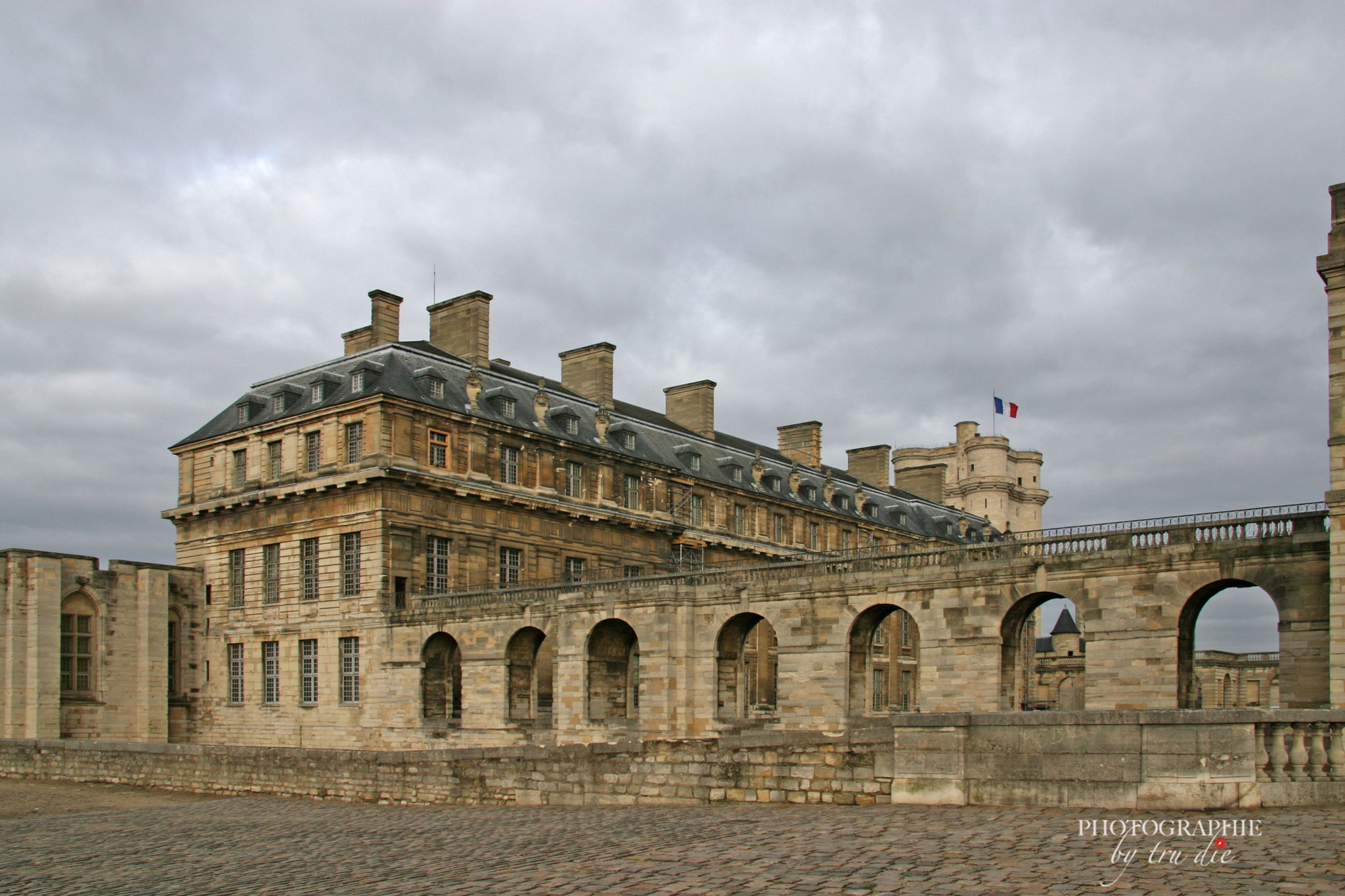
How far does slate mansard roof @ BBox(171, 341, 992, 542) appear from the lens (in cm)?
4147

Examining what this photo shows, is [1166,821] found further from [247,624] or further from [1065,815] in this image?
[247,624]

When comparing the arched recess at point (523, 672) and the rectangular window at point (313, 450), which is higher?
the rectangular window at point (313, 450)

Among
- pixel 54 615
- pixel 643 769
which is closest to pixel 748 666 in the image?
pixel 54 615

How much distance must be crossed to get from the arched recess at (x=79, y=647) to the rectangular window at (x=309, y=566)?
7176mm

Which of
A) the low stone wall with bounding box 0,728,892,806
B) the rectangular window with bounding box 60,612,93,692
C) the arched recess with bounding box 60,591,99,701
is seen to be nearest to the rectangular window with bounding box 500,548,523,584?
the arched recess with bounding box 60,591,99,701

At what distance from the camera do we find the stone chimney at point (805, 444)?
65.1 metres

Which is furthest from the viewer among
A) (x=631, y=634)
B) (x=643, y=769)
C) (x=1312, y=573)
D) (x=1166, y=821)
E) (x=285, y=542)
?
(x=285, y=542)

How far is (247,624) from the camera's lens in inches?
1695

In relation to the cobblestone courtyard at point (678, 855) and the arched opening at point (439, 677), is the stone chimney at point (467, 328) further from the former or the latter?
the cobblestone courtyard at point (678, 855)

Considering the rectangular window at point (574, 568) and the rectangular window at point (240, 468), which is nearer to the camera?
the rectangular window at point (240, 468)

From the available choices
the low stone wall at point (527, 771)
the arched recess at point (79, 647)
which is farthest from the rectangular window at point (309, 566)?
the low stone wall at point (527, 771)

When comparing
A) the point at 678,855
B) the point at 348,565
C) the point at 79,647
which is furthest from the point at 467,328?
the point at 678,855

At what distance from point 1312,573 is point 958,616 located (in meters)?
8.18

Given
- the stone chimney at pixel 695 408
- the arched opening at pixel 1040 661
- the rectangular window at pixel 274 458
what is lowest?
the arched opening at pixel 1040 661
